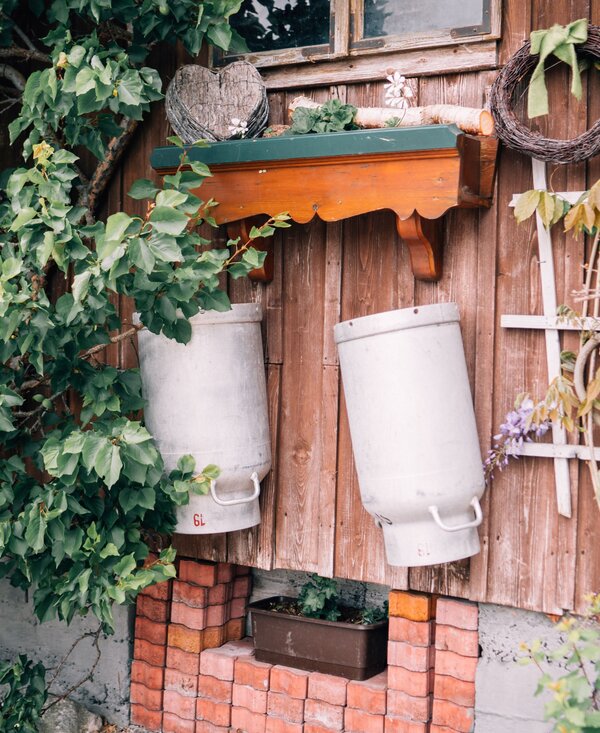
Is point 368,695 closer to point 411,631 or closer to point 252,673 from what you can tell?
point 411,631

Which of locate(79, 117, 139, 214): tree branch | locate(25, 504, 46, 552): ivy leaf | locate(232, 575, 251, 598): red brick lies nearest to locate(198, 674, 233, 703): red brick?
locate(232, 575, 251, 598): red brick

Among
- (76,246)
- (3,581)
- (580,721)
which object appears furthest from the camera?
(3,581)

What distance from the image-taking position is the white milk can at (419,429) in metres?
2.69

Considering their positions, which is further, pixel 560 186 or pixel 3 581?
pixel 3 581

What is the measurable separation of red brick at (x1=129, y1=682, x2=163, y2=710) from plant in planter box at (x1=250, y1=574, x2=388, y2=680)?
474 mm

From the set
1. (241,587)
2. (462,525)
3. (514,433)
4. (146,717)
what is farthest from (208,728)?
(514,433)

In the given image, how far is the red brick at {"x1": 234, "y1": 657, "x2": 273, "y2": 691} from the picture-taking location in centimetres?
332

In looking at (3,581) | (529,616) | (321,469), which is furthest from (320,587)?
(3,581)

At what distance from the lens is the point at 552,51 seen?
2.59 m

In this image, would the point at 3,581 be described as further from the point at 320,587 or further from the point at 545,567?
the point at 545,567

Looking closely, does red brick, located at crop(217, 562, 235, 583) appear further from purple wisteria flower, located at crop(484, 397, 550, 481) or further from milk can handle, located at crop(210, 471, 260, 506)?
purple wisteria flower, located at crop(484, 397, 550, 481)

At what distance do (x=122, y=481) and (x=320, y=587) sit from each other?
2.79 ft

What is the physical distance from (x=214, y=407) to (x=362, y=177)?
892mm

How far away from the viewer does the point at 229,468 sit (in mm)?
3043
